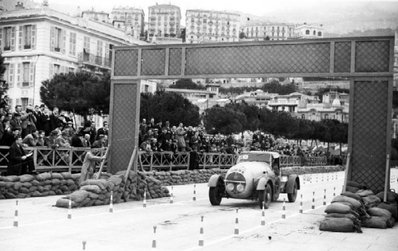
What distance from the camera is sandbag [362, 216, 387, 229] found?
50.4 feet

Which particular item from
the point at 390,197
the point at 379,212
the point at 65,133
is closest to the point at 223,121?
the point at 65,133

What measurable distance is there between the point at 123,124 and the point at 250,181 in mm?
4863

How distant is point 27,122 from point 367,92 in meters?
12.4

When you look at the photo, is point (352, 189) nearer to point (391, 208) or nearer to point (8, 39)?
point (391, 208)

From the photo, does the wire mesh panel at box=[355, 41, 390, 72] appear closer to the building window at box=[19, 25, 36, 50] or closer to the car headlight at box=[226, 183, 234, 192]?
the car headlight at box=[226, 183, 234, 192]

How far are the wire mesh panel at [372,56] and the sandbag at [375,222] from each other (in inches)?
173

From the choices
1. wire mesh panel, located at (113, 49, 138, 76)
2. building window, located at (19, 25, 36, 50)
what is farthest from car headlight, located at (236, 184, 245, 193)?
building window, located at (19, 25, 36, 50)

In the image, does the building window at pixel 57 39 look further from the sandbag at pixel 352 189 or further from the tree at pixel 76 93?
the sandbag at pixel 352 189

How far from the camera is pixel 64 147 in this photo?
23516 mm

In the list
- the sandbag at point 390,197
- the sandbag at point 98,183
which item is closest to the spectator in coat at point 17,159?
the sandbag at point 98,183

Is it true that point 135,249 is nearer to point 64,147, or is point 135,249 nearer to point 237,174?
point 237,174

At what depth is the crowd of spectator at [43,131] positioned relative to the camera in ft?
70.4

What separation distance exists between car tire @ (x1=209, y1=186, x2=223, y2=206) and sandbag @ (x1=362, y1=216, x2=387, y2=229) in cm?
627

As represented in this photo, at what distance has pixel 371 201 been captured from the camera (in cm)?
1623
